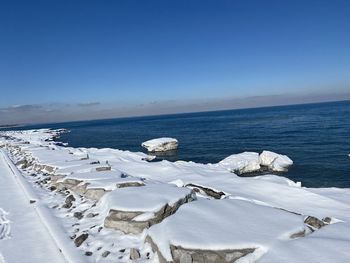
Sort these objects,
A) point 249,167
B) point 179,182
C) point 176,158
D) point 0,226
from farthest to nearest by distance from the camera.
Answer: point 176,158
point 249,167
point 179,182
point 0,226

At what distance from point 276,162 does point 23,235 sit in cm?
2399

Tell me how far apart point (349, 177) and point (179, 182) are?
50.4ft

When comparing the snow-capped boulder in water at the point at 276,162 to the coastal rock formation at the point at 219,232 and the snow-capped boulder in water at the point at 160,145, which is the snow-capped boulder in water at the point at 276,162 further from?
the coastal rock formation at the point at 219,232

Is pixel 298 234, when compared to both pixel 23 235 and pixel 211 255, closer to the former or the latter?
pixel 211 255

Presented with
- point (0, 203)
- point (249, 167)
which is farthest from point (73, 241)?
point (249, 167)

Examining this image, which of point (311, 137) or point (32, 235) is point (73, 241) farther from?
point (311, 137)

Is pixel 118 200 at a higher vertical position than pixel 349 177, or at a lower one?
higher

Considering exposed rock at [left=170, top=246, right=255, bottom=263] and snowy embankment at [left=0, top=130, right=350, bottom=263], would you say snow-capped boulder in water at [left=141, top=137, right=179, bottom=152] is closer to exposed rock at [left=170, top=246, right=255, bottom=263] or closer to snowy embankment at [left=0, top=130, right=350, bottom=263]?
snowy embankment at [left=0, top=130, right=350, bottom=263]

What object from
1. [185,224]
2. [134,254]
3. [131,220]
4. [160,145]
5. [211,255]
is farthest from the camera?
[160,145]

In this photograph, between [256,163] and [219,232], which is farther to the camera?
[256,163]

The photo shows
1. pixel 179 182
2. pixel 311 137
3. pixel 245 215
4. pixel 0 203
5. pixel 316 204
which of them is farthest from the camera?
pixel 311 137

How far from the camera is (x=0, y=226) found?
34.0 feet

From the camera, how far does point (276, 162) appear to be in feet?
93.7

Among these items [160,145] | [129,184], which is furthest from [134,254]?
[160,145]
